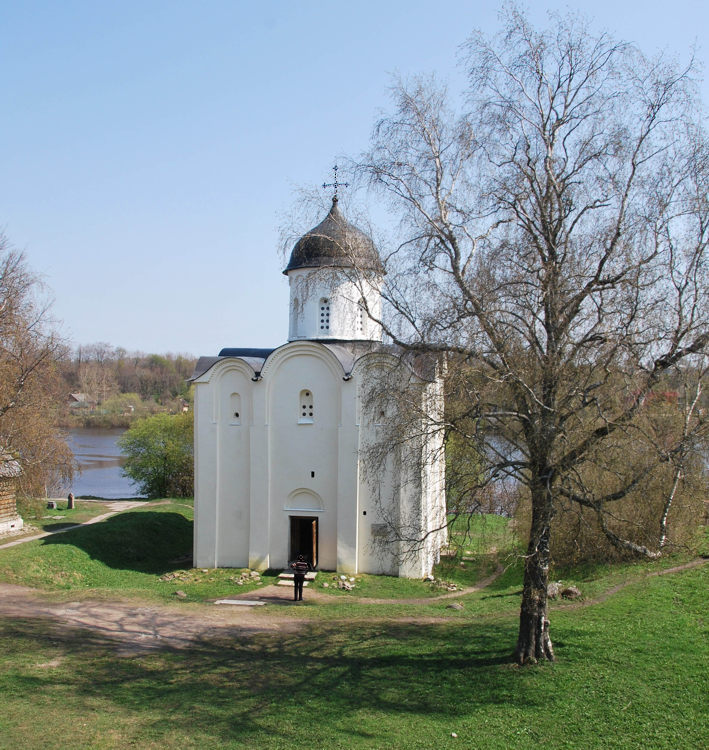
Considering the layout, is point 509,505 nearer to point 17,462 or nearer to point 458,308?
point 458,308

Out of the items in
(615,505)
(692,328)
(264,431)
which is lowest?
(615,505)

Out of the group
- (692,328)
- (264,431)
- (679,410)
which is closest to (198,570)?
(264,431)

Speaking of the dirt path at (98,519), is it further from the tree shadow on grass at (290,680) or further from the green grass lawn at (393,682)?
the tree shadow on grass at (290,680)

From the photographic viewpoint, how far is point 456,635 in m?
10.5

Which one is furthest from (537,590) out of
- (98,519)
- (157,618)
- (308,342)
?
(98,519)

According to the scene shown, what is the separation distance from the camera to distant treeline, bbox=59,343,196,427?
64562mm

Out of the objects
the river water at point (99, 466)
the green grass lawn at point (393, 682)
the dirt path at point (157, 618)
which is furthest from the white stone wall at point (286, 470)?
the river water at point (99, 466)

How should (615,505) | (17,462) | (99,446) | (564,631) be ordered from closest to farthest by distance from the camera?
(564,631) → (615,505) → (17,462) → (99,446)

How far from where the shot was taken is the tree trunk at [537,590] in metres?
8.05

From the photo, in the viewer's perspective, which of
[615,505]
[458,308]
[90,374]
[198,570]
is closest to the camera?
[458,308]

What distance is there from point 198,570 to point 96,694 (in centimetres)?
812

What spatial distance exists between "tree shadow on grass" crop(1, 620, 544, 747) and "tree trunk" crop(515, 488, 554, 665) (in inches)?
14.9

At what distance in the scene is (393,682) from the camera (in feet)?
28.6

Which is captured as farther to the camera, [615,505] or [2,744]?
[615,505]
